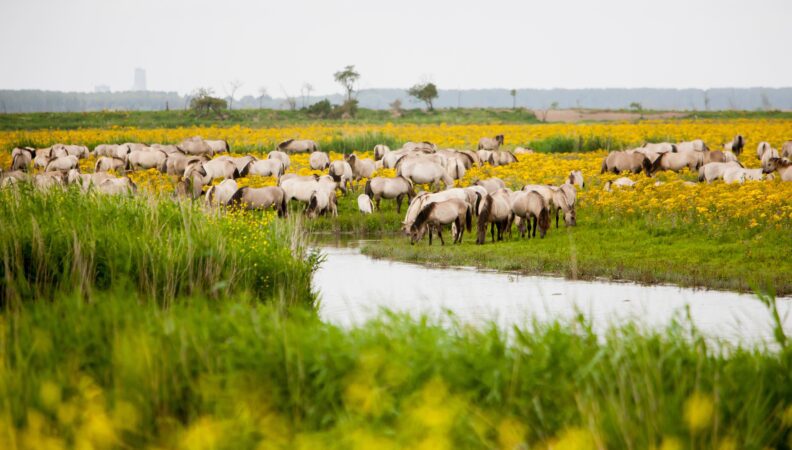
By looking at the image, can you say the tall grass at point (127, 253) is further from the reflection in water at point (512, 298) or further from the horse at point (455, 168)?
the horse at point (455, 168)

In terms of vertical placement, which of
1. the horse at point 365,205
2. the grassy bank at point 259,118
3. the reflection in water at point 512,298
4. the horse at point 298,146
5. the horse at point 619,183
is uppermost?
the grassy bank at point 259,118

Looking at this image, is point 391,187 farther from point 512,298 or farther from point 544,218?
point 512,298

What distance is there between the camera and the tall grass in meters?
9.91

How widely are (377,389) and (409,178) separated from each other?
73.2ft

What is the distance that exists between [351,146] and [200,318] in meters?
37.2

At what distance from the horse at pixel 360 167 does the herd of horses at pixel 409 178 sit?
34 mm

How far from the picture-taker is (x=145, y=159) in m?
34.6

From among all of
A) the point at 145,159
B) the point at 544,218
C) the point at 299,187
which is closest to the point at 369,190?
the point at 299,187

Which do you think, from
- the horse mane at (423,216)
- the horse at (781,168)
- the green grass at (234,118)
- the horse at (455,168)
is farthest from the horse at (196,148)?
the green grass at (234,118)

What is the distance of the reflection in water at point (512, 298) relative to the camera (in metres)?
12.6

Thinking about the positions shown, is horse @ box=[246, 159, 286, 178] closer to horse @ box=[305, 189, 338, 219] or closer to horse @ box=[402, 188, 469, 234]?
horse @ box=[305, 189, 338, 219]

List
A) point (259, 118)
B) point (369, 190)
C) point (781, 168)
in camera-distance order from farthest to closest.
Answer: point (259, 118), point (369, 190), point (781, 168)

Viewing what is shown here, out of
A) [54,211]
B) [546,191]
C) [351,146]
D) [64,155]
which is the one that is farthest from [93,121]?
[54,211]

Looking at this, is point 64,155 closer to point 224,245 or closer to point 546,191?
point 546,191
